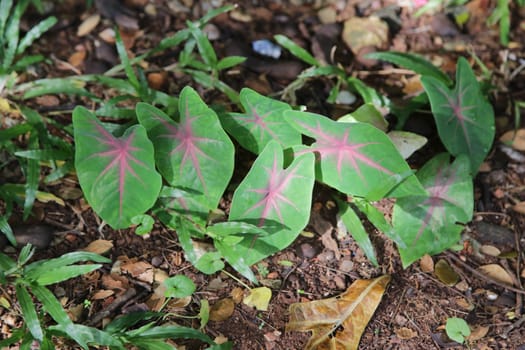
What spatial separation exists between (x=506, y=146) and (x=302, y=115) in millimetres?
885

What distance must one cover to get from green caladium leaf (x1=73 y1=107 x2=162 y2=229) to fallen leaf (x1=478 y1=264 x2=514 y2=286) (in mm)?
1063

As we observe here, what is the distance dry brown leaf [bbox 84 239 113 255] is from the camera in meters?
1.84

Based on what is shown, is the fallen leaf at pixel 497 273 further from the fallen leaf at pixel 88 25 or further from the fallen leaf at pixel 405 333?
the fallen leaf at pixel 88 25

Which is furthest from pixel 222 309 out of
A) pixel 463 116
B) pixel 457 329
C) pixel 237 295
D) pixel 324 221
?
pixel 463 116

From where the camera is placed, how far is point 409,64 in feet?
7.27

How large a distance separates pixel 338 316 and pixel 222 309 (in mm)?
340

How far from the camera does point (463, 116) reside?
2.03m

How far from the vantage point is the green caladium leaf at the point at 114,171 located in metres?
1.70

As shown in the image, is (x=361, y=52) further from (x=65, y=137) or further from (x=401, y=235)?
(x=65, y=137)

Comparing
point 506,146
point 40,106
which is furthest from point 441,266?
point 40,106

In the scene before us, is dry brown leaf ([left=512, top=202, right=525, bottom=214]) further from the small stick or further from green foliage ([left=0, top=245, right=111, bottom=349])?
green foliage ([left=0, top=245, right=111, bottom=349])

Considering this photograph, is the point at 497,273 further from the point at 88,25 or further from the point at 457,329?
the point at 88,25

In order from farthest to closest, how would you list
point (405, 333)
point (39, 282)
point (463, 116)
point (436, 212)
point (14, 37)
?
1. point (14, 37)
2. point (463, 116)
3. point (436, 212)
4. point (405, 333)
5. point (39, 282)

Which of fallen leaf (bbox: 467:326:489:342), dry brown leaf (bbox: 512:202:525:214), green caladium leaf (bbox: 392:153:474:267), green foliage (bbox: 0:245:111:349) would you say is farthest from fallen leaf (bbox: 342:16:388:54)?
green foliage (bbox: 0:245:111:349)
